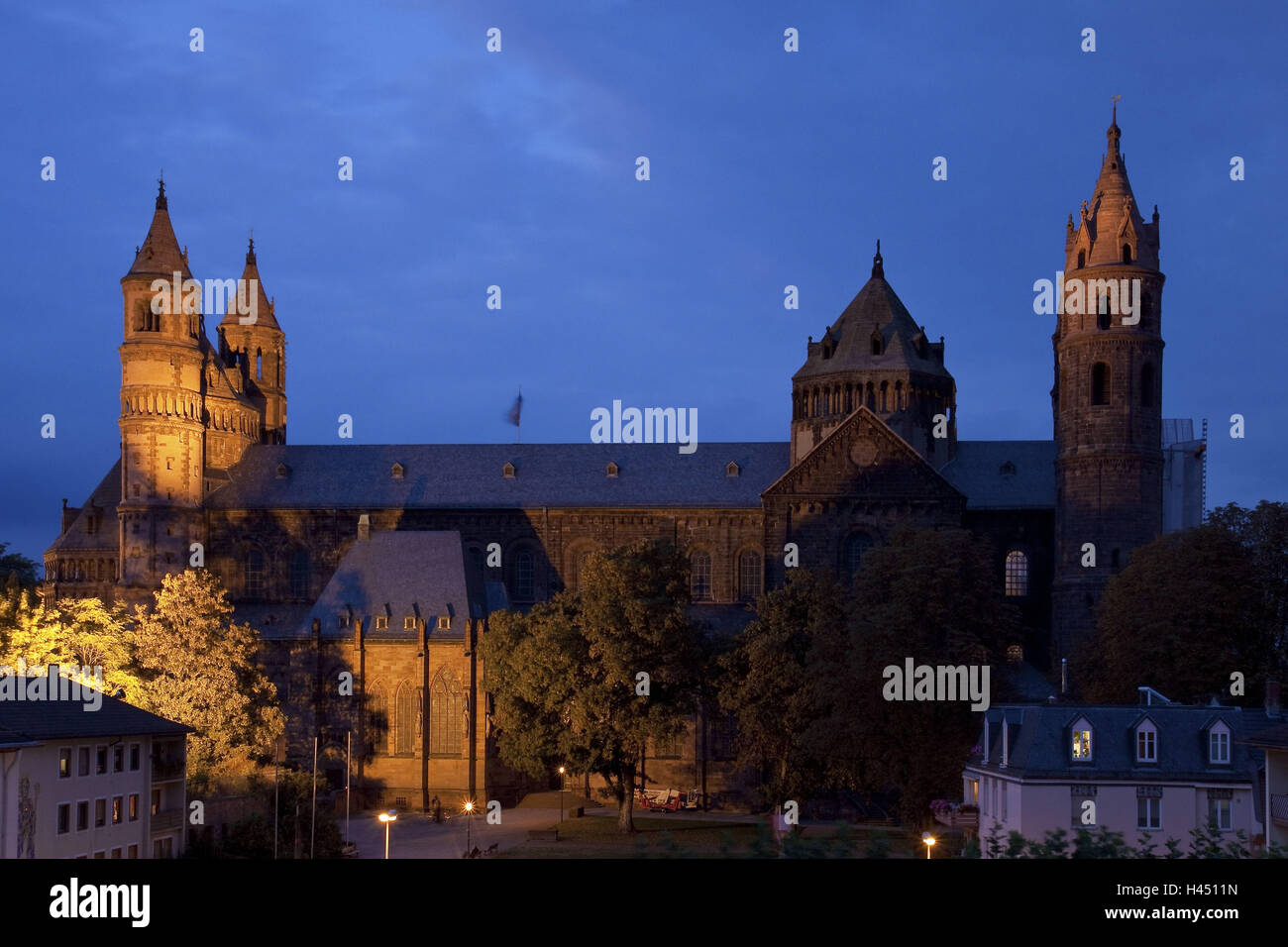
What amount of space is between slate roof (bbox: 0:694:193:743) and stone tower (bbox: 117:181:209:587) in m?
33.5

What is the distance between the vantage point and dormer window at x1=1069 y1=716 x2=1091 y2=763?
48750 millimetres

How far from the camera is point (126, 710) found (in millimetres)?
56375

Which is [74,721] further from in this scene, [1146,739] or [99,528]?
[99,528]

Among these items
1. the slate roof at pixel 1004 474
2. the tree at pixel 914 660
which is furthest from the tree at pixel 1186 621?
the slate roof at pixel 1004 474

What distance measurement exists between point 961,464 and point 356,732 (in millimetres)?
38940

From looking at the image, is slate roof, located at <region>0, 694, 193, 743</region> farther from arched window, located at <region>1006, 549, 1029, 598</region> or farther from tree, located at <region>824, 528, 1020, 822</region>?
arched window, located at <region>1006, 549, 1029, 598</region>

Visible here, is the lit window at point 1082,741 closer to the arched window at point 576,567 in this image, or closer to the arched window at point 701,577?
the arched window at point 701,577

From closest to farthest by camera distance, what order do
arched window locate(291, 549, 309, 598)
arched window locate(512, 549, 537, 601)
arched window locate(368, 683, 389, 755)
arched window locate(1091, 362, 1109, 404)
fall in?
arched window locate(368, 683, 389, 755), arched window locate(1091, 362, 1109, 404), arched window locate(512, 549, 537, 601), arched window locate(291, 549, 309, 598)

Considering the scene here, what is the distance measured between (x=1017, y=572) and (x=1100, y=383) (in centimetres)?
1237

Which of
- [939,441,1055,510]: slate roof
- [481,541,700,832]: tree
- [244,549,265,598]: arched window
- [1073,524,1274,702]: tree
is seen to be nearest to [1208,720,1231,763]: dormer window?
[1073,524,1274,702]: tree

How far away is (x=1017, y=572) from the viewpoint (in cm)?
8762

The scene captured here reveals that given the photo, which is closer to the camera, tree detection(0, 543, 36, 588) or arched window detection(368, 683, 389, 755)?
arched window detection(368, 683, 389, 755)
